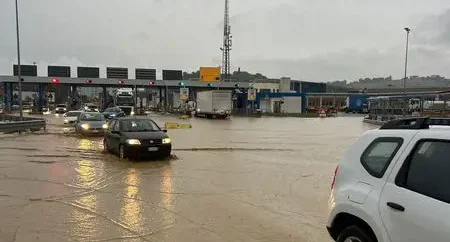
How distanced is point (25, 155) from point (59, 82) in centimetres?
6557

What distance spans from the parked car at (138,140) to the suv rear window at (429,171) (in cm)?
1270

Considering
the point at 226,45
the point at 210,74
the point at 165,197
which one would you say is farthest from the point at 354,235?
the point at 226,45

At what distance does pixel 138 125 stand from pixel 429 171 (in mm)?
14635

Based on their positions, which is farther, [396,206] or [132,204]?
[132,204]

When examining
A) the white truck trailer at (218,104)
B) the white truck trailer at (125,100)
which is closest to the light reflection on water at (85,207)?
the white truck trailer at (218,104)

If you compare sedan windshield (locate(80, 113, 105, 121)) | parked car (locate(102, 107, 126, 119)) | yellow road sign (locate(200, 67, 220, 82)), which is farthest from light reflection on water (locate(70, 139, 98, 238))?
yellow road sign (locate(200, 67, 220, 82))

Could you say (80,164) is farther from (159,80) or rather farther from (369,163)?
(159,80)

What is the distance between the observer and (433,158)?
4055 millimetres

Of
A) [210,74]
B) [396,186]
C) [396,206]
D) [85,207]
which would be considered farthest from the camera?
[210,74]

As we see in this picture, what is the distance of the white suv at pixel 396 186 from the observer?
3801 millimetres

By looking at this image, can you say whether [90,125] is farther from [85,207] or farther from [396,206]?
[396,206]

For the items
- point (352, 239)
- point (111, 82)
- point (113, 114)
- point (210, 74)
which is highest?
point (210, 74)

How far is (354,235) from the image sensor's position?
4.73 meters

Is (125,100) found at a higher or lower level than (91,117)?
higher
